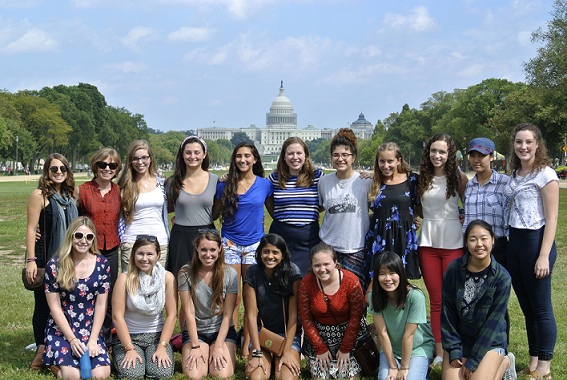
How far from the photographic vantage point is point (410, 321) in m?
5.71

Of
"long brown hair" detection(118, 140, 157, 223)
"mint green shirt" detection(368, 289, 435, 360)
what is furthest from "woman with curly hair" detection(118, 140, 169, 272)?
"mint green shirt" detection(368, 289, 435, 360)

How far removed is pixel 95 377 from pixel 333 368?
79.7 inches

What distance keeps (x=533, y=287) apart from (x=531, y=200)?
742mm

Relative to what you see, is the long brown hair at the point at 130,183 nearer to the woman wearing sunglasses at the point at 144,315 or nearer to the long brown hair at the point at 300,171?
the woman wearing sunglasses at the point at 144,315

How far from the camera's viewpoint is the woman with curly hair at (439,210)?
6160mm

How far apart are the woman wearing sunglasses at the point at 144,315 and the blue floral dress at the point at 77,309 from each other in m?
0.15

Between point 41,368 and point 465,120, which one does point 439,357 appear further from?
point 465,120

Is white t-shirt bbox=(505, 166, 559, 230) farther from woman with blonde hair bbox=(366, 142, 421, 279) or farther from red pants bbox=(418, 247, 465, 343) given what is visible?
woman with blonde hair bbox=(366, 142, 421, 279)

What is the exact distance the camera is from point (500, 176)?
20.0 ft

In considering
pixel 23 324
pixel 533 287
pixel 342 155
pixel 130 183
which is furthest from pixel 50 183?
pixel 533 287

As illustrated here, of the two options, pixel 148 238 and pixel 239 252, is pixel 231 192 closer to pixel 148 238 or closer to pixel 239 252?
pixel 239 252

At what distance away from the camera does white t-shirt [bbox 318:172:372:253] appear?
20.6 feet

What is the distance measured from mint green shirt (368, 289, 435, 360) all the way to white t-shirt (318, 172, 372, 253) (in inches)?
24.1

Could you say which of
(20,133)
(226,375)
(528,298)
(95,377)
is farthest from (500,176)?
(20,133)
